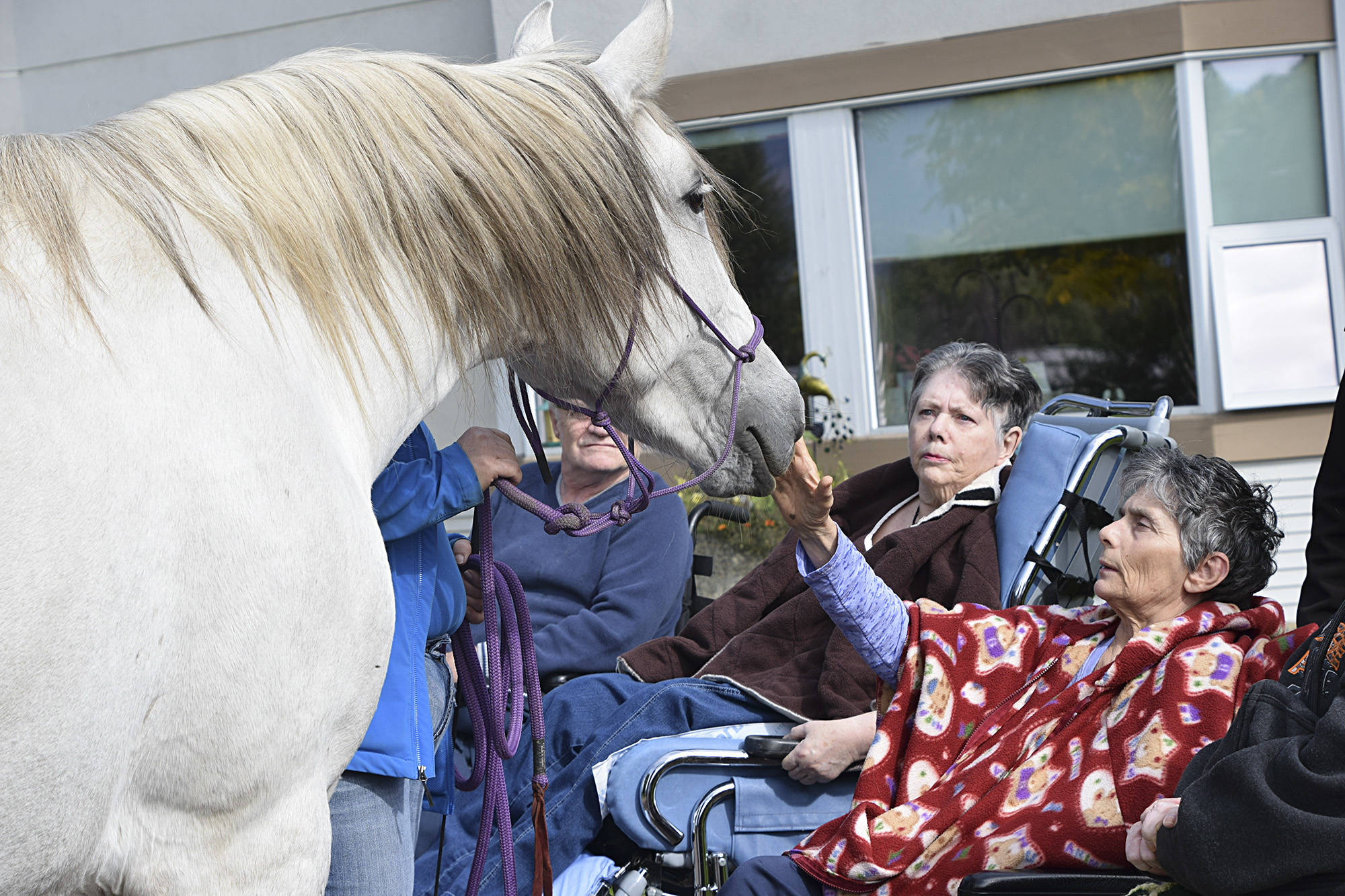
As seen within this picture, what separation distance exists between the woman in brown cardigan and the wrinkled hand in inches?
25.5

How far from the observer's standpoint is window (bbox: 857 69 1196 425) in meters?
4.80

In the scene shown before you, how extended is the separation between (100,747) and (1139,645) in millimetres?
1624

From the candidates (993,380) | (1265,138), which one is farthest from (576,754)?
(1265,138)

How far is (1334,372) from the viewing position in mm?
4613

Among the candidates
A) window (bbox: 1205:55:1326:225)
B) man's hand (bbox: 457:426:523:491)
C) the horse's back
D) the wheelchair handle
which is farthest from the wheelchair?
window (bbox: 1205:55:1326:225)

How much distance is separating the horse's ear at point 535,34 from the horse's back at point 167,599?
2.42 ft

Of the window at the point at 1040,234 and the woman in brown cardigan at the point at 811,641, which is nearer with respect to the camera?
the woman in brown cardigan at the point at 811,641

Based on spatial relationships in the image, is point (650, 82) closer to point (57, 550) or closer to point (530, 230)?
point (530, 230)

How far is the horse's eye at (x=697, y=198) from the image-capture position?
5.25ft

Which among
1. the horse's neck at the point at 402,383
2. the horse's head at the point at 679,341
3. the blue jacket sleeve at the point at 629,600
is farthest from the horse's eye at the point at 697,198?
the blue jacket sleeve at the point at 629,600

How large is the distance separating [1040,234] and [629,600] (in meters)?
3.15

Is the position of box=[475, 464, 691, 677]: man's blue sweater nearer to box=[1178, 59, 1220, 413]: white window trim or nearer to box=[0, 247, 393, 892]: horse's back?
box=[0, 247, 393, 892]: horse's back

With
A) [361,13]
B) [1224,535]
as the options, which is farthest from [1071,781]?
[361,13]

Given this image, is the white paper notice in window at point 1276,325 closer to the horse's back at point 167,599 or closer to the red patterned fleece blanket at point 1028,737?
the red patterned fleece blanket at point 1028,737
